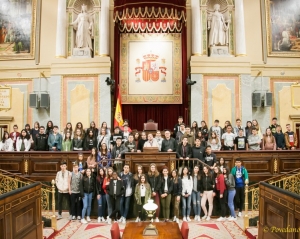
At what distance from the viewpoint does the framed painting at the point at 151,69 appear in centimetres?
1341

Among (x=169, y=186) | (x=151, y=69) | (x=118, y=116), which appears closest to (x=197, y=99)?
(x=151, y=69)

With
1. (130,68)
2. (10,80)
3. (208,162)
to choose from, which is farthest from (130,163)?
(10,80)

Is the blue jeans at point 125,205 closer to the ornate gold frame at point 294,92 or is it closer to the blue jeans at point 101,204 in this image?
the blue jeans at point 101,204

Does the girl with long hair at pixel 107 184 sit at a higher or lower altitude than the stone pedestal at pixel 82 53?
lower

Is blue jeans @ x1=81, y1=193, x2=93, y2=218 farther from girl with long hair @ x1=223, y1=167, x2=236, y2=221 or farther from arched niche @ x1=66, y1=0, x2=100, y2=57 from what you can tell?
arched niche @ x1=66, y1=0, x2=100, y2=57

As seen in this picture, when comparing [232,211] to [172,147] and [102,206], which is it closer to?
[172,147]

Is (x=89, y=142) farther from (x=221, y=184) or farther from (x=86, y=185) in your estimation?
(x=221, y=184)

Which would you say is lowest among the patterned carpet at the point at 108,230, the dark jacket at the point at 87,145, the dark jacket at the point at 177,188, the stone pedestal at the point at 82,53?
the patterned carpet at the point at 108,230

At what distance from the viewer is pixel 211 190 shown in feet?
26.5

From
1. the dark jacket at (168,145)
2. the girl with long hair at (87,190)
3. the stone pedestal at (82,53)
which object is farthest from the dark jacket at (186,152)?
the stone pedestal at (82,53)

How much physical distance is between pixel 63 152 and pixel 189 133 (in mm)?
3628

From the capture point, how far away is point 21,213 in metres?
5.29

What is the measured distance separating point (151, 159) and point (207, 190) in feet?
5.14

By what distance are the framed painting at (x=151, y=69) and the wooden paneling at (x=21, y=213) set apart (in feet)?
25.5
